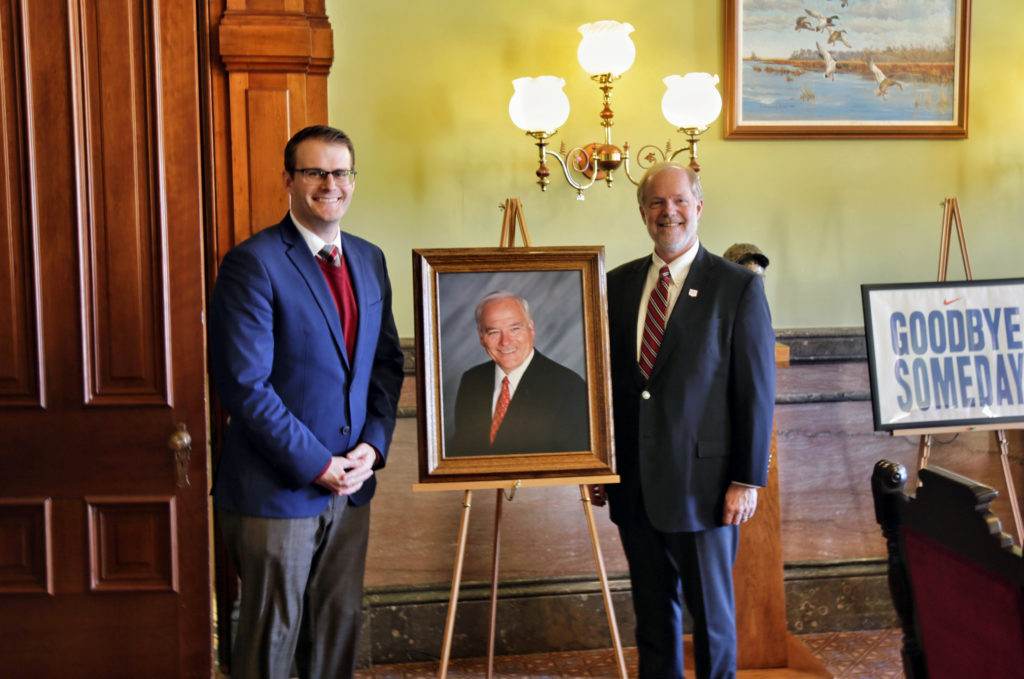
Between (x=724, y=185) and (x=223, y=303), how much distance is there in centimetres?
196

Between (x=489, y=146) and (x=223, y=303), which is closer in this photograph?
(x=223, y=303)

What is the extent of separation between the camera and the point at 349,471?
2166 mm

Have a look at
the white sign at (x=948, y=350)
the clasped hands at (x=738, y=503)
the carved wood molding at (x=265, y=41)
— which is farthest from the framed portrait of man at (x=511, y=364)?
the white sign at (x=948, y=350)

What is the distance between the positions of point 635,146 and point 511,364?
1.19m

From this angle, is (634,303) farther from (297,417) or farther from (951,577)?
(951,577)

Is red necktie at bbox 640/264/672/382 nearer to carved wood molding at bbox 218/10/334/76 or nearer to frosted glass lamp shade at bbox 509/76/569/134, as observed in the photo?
frosted glass lamp shade at bbox 509/76/569/134

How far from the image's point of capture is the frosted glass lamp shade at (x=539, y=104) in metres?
2.83

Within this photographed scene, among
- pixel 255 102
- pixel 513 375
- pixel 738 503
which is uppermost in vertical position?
pixel 255 102

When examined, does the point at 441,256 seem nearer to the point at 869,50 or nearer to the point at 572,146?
the point at 572,146

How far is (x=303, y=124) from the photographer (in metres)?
2.85

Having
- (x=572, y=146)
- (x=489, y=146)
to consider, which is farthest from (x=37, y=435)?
(x=572, y=146)

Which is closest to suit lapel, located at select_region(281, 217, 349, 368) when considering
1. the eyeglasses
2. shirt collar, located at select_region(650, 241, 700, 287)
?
the eyeglasses

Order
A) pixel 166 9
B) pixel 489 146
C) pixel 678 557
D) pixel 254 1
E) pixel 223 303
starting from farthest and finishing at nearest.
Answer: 1. pixel 489 146
2. pixel 254 1
3. pixel 166 9
4. pixel 678 557
5. pixel 223 303

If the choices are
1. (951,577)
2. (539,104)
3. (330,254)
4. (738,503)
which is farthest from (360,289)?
(951,577)
